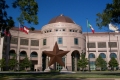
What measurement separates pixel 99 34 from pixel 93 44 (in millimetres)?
5769

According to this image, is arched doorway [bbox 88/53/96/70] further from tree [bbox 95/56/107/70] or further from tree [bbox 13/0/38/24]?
tree [bbox 13/0/38/24]

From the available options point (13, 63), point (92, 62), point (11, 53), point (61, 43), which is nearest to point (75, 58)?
point (61, 43)

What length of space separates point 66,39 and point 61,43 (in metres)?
2.38

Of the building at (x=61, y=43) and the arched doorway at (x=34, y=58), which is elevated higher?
the building at (x=61, y=43)

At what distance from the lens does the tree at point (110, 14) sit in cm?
2369

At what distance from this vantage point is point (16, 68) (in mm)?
65375

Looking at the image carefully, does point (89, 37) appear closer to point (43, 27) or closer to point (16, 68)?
point (43, 27)

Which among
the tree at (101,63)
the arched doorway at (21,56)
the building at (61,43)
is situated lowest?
the tree at (101,63)

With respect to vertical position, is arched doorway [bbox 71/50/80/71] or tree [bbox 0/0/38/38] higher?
tree [bbox 0/0/38/38]

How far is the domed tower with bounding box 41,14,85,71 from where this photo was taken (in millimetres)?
63156

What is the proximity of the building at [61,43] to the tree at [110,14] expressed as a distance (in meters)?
37.1

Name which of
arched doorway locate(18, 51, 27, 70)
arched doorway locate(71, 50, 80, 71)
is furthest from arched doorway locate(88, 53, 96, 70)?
arched doorway locate(18, 51, 27, 70)

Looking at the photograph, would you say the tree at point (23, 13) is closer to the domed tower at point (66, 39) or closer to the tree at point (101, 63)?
the domed tower at point (66, 39)

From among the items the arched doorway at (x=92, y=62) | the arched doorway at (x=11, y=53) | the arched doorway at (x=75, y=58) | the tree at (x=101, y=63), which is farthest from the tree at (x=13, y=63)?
the arched doorway at (x=92, y=62)
